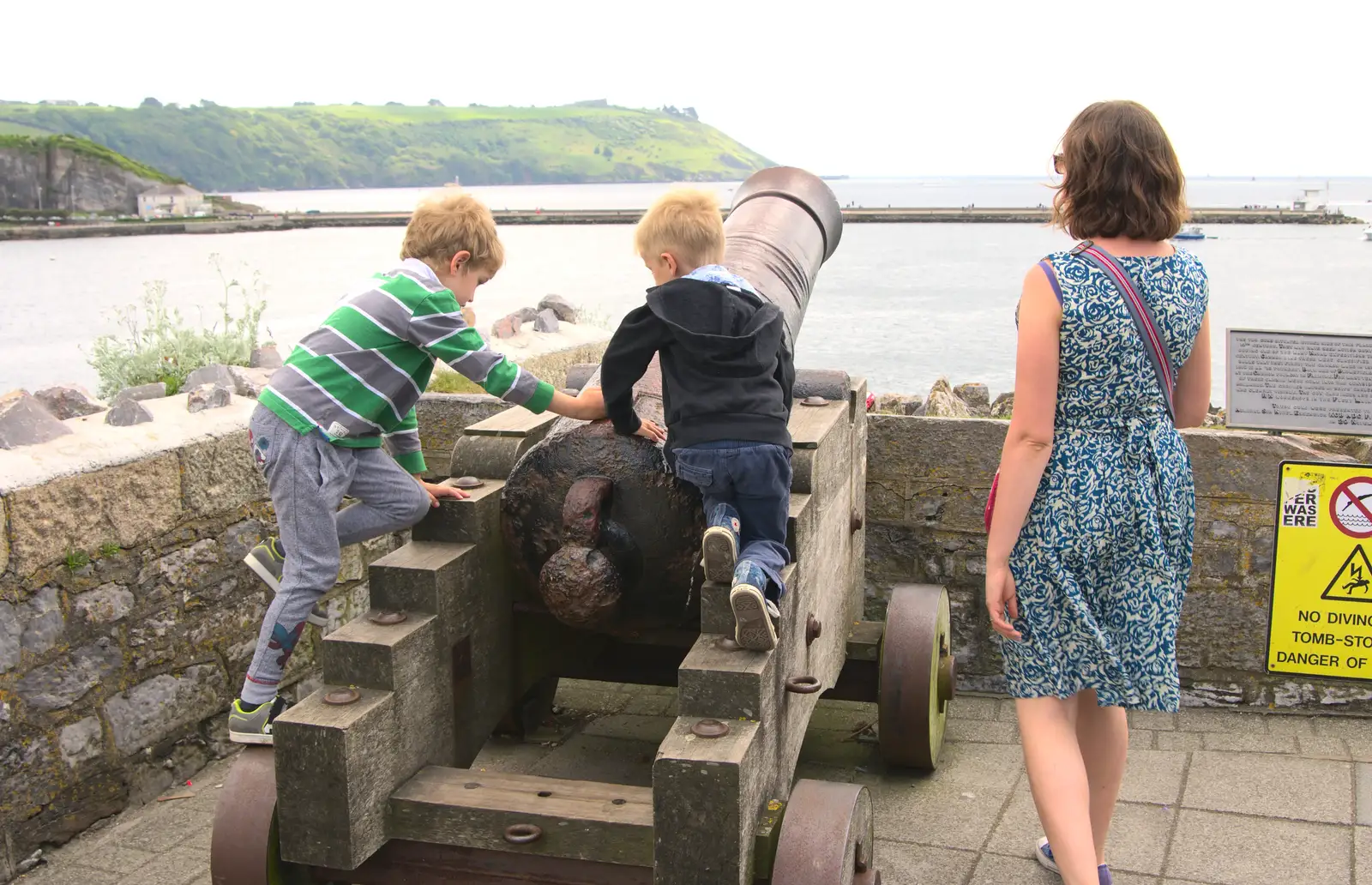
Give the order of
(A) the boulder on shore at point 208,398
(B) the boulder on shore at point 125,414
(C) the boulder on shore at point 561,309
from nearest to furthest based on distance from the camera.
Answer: (B) the boulder on shore at point 125,414
(A) the boulder on shore at point 208,398
(C) the boulder on shore at point 561,309

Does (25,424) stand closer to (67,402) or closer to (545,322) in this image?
(67,402)

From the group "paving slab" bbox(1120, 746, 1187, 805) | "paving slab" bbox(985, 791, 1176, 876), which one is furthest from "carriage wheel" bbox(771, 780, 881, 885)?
"paving slab" bbox(1120, 746, 1187, 805)

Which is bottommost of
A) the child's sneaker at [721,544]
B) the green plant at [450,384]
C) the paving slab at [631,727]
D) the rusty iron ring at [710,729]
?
the paving slab at [631,727]

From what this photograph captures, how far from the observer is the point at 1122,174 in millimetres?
2701

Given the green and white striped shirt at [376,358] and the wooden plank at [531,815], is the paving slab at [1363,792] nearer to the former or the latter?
the wooden plank at [531,815]

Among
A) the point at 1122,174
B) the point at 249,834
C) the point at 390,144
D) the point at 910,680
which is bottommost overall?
the point at 910,680

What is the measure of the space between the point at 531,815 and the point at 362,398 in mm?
1038

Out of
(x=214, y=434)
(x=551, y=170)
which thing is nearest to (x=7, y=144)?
(x=214, y=434)

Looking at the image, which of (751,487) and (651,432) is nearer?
(751,487)

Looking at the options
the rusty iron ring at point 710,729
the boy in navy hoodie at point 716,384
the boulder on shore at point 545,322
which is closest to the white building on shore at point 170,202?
the boulder on shore at point 545,322

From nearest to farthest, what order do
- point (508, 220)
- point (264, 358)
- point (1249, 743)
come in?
point (1249, 743) → point (264, 358) → point (508, 220)

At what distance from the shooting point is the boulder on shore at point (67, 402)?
14.3 ft

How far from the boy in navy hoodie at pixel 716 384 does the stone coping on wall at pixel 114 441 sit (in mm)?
1566

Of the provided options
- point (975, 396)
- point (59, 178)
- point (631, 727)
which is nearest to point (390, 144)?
point (59, 178)
